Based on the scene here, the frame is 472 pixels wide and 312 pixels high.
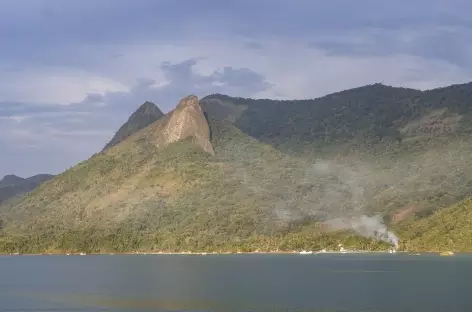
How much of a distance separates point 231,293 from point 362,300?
109 feet

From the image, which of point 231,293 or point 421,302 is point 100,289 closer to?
point 231,293

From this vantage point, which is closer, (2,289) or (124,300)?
(124,300)

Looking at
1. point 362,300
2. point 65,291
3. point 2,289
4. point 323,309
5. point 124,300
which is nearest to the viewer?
point 323,309

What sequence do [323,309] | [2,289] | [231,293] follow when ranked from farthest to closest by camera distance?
[2,289] → [231,293] → [323,309]

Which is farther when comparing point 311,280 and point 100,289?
point 311,280

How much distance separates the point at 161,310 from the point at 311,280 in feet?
255

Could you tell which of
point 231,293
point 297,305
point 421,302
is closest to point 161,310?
point 297,305

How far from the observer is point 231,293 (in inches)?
6068

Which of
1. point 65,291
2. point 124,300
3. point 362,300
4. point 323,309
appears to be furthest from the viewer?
point 65,291

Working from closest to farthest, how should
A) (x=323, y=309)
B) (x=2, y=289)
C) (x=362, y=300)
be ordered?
(x=323, y=309), (x=362, y=300), (x=2, y=289)

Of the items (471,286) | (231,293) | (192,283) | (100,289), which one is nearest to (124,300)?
(231,293)

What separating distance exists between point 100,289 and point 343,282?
61.1 m

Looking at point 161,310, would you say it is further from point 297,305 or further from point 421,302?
point 421,302

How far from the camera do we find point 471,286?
509 ft
